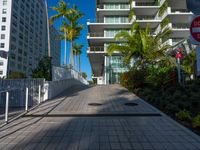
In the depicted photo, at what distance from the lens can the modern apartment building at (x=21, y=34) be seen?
200 ft

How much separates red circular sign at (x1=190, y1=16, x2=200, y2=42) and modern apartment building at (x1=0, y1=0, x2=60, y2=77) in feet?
171

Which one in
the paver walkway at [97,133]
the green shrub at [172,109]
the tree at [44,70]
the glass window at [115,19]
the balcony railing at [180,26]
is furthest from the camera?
the glass window at [115,19]

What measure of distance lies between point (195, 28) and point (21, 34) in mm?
76574

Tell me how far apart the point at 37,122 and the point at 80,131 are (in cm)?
203

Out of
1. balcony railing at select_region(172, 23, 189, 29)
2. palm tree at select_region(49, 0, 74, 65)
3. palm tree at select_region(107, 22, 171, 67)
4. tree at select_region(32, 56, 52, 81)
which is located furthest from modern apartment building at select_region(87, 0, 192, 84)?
tree at select_region(32, 56, 52, 81)

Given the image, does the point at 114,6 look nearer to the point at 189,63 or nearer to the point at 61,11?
the point at 61,11

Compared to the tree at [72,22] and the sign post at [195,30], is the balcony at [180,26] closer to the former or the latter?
the tree at [72,22]

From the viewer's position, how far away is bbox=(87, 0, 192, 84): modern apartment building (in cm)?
3438

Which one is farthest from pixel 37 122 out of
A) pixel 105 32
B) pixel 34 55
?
pixel 34 55

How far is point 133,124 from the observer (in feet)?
20.8

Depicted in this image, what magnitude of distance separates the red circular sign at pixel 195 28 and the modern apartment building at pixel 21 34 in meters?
52.0

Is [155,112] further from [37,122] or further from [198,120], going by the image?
[37,122]

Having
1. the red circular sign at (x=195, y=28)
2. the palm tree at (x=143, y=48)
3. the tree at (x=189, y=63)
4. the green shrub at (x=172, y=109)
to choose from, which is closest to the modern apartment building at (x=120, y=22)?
the palm tree at (x=143, y=48)

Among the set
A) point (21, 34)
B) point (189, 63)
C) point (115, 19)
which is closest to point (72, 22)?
point (115, 19)
